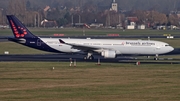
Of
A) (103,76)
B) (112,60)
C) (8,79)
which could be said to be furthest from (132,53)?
(8,79)

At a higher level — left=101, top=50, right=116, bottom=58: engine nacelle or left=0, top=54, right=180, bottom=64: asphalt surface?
left=101, top=50, right=116, bottom=58: engine nacelle

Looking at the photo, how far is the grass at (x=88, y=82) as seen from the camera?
37.9 meters

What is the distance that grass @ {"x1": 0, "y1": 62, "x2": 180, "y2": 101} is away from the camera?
124 feet

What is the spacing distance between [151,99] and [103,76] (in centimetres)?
1349

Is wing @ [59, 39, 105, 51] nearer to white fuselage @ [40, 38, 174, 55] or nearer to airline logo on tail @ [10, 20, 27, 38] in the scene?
white fuselage @ [40, 38, 174, 55]

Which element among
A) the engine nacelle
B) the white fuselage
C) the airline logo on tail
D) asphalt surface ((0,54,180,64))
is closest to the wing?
the white fuselage

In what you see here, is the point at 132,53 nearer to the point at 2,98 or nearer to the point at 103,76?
the point at 103,76

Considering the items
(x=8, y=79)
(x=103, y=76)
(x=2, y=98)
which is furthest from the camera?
(x=103, y=76)

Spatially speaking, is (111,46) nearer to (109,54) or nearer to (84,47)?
(109,54)

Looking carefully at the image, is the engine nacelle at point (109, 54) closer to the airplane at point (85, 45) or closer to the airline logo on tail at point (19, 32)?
the airplane at point (85, 45)

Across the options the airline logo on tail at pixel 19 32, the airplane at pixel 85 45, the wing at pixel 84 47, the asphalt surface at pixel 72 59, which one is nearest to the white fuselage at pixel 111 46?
the airplane at pixel 85 45

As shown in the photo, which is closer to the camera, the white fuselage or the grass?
the grass

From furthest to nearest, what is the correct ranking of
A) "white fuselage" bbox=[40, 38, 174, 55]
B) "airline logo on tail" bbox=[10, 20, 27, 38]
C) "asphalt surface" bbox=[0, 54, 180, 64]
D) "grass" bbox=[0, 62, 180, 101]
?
"airline logo on tail" bbox=[10, 20, 27, 38] < "white fuselage" bbox=[40, 38, 174, 55] < "asphalt surface" bbox=[0, 54, 180, 64] < "grass" bbox=[0, 62, 180, 101]

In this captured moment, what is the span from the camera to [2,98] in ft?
120
